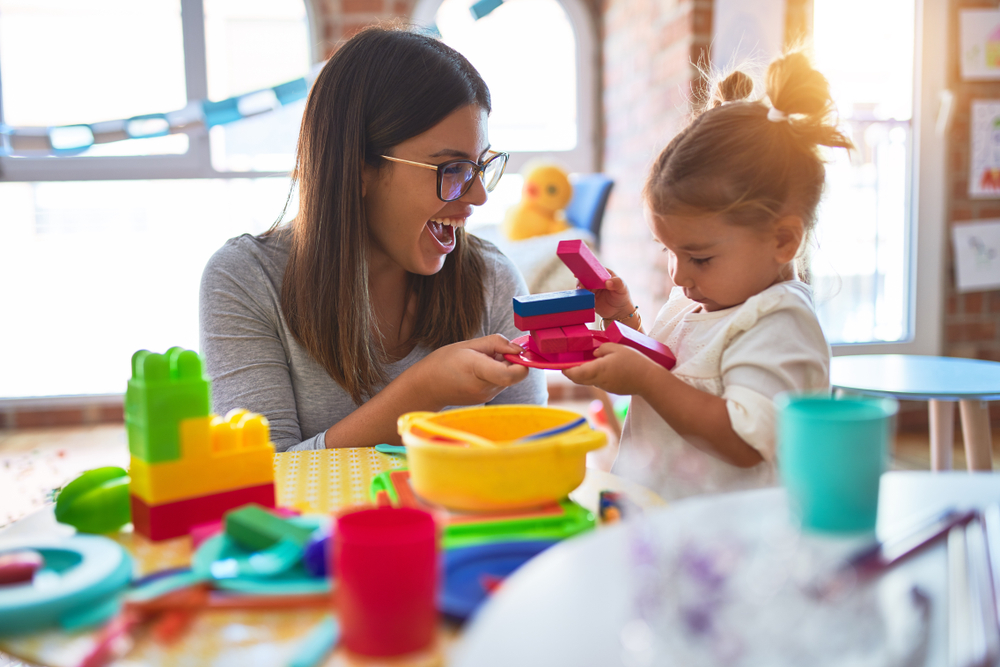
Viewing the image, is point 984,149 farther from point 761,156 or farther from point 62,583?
point 62,583

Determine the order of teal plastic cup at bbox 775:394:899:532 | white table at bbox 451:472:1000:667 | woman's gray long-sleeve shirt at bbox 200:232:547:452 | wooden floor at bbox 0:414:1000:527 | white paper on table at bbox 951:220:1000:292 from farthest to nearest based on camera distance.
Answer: white paper on table at bbox 951:220:1000:292 < wooden floor at bbox 0:414:1000:527 < woman's gray long-sleeve shirt at bbox 200:232:547:452 < teal plastic cup at bbox 775:394:899:532 < white table at bbox 451:472:1000:667

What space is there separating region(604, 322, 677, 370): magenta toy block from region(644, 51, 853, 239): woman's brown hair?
179 mm

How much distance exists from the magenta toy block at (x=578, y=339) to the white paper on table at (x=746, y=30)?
1756 mm

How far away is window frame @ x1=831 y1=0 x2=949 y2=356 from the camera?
2840 millimetres

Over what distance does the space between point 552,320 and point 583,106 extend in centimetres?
267

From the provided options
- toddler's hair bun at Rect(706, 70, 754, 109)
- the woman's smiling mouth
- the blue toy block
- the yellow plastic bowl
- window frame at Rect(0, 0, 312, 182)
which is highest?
window frame at Rect(0, 0, 312, 182)

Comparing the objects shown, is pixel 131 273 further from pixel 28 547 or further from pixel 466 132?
pixel 28 547

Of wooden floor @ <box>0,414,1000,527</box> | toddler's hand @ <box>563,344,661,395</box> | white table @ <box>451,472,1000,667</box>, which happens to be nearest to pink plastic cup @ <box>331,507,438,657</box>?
white table @ <box>451,472,1000,667</box>

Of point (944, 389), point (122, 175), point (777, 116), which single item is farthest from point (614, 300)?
point (122, 175)

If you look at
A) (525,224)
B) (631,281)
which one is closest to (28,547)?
(525,224)

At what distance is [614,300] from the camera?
1.15 metres

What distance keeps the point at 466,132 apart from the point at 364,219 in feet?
0.70

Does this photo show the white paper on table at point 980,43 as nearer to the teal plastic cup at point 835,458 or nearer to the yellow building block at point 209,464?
the teal plastic cup at point 835,458

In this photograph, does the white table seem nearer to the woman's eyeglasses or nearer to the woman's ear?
the woman's ear
